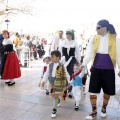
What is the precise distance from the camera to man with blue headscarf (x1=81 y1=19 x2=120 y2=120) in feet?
13.6

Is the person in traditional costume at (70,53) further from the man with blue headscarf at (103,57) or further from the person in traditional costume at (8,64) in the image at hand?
the person in traditional costume at (8,64)

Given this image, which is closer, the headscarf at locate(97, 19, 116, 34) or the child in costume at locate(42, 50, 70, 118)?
the headscarf at locate(97, 19, 116, 34)

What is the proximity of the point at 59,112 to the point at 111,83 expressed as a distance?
1199 millimetres

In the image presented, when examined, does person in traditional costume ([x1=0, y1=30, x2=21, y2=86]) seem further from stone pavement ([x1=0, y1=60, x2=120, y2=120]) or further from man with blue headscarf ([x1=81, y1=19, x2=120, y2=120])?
man with blue headscarf ([x1=81, y1=19, x2=120, y2=120])

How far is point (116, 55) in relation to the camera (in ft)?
13.6

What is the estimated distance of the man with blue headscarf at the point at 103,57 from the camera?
13.6 feet

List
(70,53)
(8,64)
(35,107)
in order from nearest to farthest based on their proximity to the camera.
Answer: (35,107), (70,53), (8,64)

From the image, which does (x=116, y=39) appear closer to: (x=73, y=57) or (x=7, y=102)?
(x=73, y=57)

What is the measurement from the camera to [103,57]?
13.8 feet

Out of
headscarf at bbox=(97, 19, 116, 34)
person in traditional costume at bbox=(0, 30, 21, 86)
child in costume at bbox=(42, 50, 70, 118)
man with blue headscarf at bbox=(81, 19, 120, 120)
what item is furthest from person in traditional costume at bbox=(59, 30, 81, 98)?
person in traditional costume at bbox=(0, 30, 21, 86)

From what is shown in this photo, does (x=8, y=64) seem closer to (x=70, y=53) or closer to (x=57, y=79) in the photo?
(x=70, y=53)

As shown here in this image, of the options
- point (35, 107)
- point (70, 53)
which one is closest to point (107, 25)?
point (70, 53)

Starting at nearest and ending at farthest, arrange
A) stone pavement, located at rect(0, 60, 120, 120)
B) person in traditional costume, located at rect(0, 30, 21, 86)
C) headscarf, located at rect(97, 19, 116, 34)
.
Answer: headscarf, located at rect(97, 19, 116, 34)
stone pavement, located at rect(0, 60, 120, 120)
person in traditional costume, located at rect(0, 30, 21, 86)

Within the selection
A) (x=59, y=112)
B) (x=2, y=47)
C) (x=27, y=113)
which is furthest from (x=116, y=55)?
(x=2, y=47)
